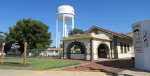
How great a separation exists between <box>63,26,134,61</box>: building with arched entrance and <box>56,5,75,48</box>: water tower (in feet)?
70.0

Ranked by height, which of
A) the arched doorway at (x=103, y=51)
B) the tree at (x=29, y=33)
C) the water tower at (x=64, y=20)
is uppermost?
the water tower at (x=64, y=20)

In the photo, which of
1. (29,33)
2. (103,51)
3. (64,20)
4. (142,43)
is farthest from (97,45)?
(64,20)

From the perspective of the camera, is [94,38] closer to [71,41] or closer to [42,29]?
[71,41]

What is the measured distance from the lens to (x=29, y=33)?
38.7 m

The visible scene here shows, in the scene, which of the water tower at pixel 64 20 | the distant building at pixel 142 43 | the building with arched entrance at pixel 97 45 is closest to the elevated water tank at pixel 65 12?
the water tower at pixel 64 20

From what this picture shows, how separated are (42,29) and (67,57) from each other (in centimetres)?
1497

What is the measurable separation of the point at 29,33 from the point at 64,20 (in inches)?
694

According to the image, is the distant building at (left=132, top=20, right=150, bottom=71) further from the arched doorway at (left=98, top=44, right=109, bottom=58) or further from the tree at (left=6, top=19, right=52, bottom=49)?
the tree at (left=6, top=19, right=52, bottom=49)

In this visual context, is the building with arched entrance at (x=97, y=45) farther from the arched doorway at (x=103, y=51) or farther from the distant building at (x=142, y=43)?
the distant building at (x=142, y=43)

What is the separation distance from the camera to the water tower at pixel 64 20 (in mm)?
51219

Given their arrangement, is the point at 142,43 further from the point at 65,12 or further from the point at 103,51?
the point at 65,12

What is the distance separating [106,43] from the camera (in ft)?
86.7

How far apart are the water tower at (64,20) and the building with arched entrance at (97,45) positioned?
21.3 meters

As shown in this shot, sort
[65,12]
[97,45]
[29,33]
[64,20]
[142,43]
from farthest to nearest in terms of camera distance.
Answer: [64,20]
[65,12]
[29,33]
[97,45]
[142,43]
